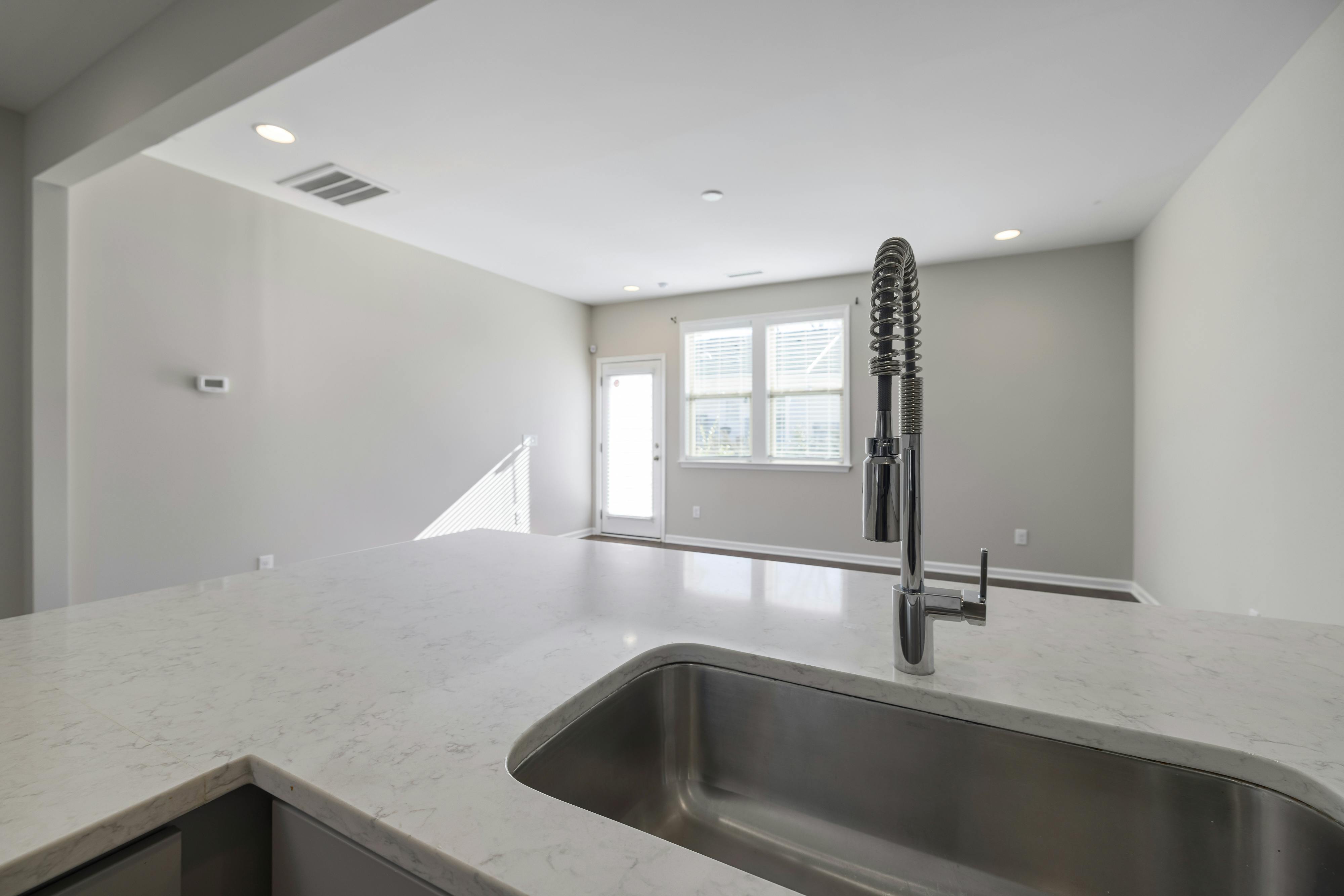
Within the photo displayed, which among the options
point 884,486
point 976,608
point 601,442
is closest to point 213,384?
point 601,442

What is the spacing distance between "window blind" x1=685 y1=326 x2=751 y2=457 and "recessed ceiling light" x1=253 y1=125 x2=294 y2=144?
3953mm

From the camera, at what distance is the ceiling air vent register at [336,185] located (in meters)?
3.29

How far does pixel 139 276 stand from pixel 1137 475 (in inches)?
259

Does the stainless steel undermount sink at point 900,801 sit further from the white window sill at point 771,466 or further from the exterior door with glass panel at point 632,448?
the exterior door with glass panel at point 632,448

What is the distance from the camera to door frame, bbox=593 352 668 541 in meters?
6.37

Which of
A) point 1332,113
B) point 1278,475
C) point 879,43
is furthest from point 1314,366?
point 879,43

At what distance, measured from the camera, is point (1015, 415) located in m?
4.80

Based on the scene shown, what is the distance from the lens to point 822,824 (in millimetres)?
713

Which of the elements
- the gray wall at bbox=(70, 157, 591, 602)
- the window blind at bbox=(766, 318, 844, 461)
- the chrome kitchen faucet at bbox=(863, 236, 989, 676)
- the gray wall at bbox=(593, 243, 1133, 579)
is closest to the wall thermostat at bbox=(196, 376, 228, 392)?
the gray wall at bbox=(70, 157, 591, 602)

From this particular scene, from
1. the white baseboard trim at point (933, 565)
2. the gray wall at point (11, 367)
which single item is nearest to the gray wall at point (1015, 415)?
the white baseboard trim at point (933, 565)

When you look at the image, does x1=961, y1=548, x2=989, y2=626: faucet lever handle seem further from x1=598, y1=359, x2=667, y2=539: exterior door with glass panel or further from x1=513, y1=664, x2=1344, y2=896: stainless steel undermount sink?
x1=598, y1=359, x2=667, y2=539: exterior door with glass panel

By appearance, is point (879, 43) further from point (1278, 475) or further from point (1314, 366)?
point (1278, 475)

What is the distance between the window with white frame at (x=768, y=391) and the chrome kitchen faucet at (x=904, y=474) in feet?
16.0

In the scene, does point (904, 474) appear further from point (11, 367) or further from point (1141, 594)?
point (1141, 594)
